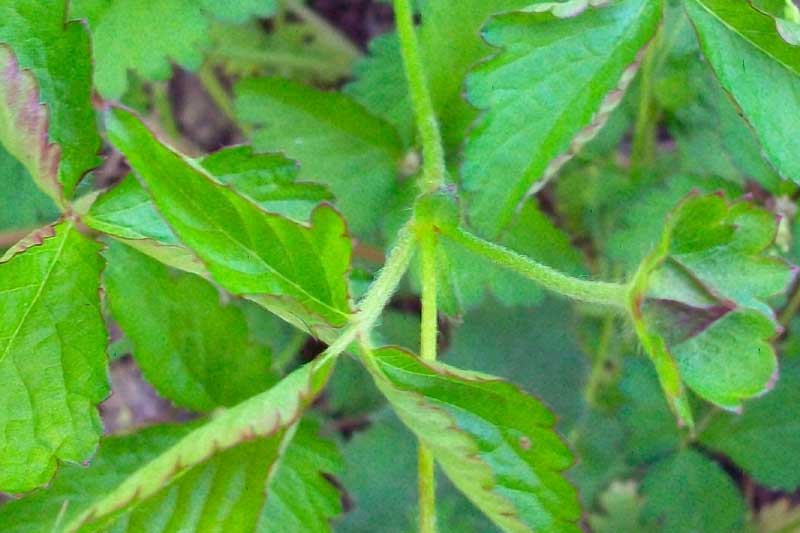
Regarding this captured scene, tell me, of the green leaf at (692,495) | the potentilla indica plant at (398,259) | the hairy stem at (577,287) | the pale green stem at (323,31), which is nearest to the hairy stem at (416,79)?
the potentilla indica plant at (398,259)

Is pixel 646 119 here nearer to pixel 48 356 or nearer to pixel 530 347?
pixel 530 347

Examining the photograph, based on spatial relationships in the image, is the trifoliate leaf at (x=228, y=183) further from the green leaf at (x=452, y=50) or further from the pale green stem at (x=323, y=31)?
the pale green stem at (x=323, y=31)

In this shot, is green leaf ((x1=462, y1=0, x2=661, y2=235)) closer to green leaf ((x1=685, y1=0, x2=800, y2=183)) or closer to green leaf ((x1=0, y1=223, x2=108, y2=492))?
green leaf ((x1=685, y1=0, x2=800, y2=183))

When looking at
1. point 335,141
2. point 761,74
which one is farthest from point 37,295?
point 761,74

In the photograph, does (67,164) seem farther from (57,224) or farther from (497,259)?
(497,259)

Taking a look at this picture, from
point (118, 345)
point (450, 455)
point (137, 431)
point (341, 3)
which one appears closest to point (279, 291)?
point (450, 455)
